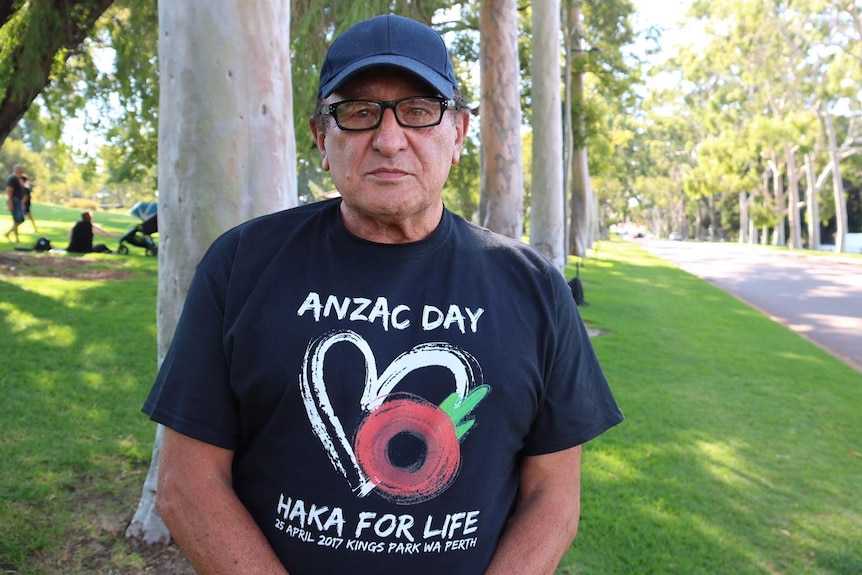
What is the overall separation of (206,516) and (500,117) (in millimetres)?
9326

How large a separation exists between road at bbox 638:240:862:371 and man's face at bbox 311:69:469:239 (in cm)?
1027

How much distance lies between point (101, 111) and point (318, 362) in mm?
11894

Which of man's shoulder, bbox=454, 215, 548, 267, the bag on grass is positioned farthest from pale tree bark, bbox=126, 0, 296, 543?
the bag on grass

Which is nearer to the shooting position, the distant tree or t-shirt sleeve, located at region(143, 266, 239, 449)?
t-shirt sleeve, located at region(143, 266, 239, 449)

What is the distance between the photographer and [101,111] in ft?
39.8

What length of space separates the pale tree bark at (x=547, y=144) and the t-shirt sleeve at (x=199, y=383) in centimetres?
1067

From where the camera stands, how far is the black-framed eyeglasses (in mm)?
1895

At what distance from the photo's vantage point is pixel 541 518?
195 centimetres

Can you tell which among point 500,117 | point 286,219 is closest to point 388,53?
point 286,219

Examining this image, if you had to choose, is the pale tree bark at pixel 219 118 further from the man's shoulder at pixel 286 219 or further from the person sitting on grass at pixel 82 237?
the person sitting on grass at pixel 82 237

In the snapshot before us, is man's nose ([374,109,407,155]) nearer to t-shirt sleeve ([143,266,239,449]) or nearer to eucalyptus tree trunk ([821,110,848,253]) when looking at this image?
t-shirt sleeve ([143,266,239,449])

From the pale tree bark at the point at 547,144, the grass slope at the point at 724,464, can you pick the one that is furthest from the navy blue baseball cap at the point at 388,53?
the pale tree bark at the point at 547,144

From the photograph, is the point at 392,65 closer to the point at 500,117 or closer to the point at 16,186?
the point at 500,117

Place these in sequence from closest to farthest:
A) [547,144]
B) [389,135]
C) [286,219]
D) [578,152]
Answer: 1. [389,135]
2. [286,219]
3. [547,144]
4. [578,152]
